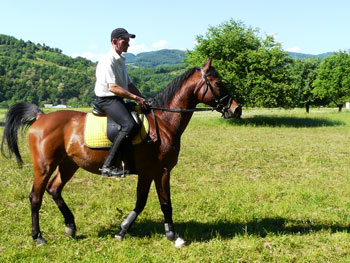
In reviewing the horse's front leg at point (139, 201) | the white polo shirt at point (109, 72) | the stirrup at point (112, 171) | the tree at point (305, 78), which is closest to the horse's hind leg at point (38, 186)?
the stirrup at point (112, 171)

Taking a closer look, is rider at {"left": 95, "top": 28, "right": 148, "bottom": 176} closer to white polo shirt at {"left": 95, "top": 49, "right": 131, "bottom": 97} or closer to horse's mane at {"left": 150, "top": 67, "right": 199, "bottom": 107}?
white polo shirt at {"left": 95, "top": 49, "right": 131, "bottom": 97}

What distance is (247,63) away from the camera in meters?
30.8

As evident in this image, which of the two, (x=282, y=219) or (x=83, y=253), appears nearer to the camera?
(x=83, y=253)

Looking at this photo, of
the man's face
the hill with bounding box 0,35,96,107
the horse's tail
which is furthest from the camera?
the hill with bounding box 0,35,96,107

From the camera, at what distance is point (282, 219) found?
20.9ft

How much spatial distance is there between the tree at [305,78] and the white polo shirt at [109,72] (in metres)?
53.4

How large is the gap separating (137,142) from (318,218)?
4.27 m

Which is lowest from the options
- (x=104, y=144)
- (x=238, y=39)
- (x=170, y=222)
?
(x=170, y=222)

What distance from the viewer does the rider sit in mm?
4898

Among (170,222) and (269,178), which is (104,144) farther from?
(269,178)

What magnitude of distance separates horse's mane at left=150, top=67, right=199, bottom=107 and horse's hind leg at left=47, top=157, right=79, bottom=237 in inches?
79.8

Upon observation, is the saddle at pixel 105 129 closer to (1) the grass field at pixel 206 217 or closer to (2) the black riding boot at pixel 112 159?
(2) the black riding boot at pixel 112 159

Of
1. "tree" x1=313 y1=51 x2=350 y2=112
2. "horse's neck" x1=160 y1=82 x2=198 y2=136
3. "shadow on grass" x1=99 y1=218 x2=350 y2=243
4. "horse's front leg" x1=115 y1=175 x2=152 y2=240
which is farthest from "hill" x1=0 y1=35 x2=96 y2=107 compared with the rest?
"horse's neck" x1=160 y1=82 x2=198 y2=136

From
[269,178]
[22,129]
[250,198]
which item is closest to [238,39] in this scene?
[269,178]
